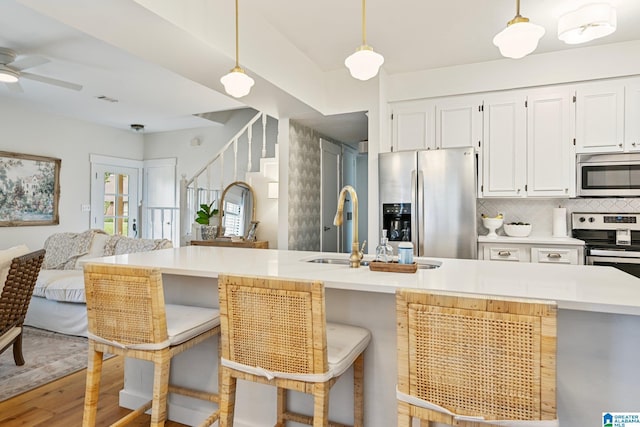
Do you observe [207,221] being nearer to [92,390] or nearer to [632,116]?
[92,390]

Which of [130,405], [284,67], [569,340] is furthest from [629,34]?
[130,405]

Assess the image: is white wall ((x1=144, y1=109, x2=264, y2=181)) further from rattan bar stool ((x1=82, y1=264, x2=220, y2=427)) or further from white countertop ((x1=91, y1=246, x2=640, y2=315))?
rattan bar stool ((x1=82, y1=264, x2=220, y2=427))

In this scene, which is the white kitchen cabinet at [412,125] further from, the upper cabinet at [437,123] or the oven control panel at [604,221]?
the oven control panel at [604,221]

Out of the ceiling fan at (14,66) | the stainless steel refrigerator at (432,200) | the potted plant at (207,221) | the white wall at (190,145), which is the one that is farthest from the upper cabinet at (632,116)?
the ceiling fan at (14,66)

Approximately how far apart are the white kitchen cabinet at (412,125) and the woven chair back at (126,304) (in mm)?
2845

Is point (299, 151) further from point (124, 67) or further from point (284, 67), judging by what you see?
point (124, 67)

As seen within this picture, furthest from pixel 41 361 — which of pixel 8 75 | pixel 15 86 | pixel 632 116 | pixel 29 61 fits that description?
pixel 632 116

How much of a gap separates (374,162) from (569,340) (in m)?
2.68

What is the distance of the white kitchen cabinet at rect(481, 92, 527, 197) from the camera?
360cm

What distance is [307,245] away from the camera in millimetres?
4840

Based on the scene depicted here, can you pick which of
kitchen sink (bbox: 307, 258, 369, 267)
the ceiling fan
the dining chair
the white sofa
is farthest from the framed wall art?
kitchen sink (bbox: 307, 258, 369, 267)

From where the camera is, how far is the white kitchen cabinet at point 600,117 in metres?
3.32

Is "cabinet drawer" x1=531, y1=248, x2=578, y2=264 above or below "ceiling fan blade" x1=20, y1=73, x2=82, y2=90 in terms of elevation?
below

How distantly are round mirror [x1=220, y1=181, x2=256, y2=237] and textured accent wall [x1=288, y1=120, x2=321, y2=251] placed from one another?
0.81 m
